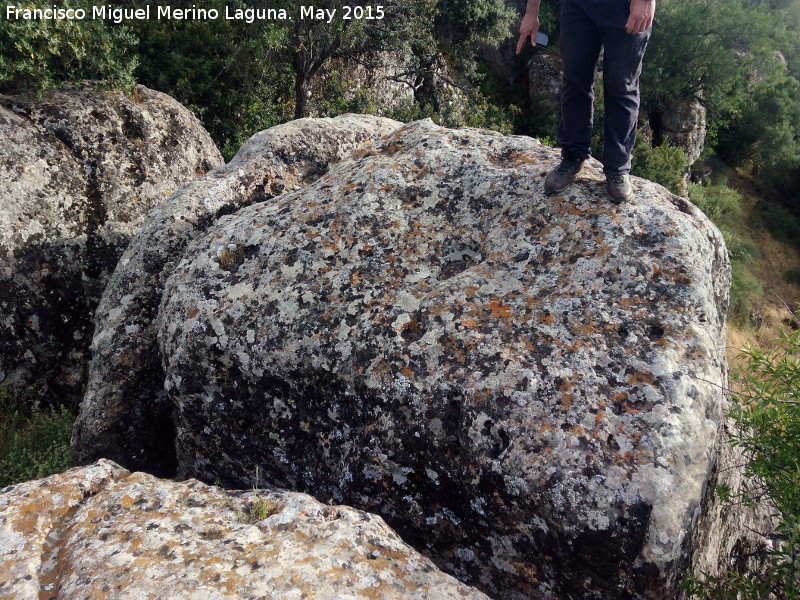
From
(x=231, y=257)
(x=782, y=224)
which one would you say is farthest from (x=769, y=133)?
(x=231, y=257)

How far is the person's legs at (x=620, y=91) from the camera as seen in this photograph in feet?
15.9

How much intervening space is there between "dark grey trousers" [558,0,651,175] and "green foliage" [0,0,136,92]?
24.7 feet

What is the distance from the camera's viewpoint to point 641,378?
378cm

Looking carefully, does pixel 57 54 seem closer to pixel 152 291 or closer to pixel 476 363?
pixel 152 291

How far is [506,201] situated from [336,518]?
330 cm

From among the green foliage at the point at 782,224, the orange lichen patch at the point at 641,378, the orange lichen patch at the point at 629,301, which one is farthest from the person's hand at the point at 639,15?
the green foliage at the point at 782,224

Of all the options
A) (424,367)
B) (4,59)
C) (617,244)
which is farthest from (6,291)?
(617,244)

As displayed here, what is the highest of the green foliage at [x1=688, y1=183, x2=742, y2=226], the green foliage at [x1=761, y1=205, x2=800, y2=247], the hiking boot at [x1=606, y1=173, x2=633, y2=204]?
the hiking boot at [x1=606, y1=173, x2=633, y2=204]

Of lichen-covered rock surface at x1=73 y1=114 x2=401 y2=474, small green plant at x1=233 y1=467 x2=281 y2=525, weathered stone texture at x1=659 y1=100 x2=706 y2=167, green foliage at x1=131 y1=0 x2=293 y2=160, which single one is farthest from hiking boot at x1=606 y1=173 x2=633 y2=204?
weathered stone texture at x1=659 y1=100 x2=706 y2=167

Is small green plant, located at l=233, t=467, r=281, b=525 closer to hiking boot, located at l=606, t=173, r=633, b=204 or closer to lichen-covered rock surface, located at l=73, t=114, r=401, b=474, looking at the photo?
lichen-covered rock surface, located at l=73, t=114, r=401, b=474

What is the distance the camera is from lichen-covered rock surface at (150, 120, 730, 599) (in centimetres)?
352

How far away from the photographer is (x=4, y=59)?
27.6 ft

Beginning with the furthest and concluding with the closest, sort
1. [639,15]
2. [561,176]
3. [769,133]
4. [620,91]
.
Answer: [769,133]
[561,176]
[620,91]
[639,15]

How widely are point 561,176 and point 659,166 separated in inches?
892
